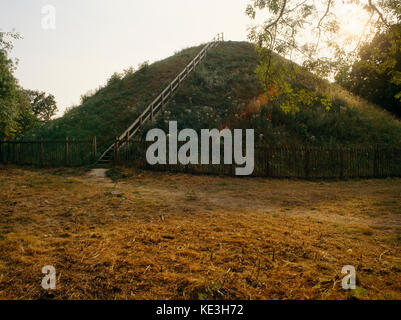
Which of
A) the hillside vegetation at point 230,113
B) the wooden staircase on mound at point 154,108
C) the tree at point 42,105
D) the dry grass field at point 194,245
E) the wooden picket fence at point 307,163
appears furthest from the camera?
the tree at point 42,105

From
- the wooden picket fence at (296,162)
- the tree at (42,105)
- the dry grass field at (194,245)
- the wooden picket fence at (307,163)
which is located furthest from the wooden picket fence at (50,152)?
the tree at (42,105)

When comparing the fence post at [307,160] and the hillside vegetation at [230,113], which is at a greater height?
the hillside vegetation at [230,113]

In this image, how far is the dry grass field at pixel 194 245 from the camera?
2.85 m

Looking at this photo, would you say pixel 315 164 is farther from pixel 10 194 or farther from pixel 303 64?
pixel 10 194

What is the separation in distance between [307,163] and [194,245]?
10.7 metres

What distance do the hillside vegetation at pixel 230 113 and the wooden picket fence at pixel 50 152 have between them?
7.48 feet

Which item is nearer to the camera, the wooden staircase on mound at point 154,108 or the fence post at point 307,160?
the fence post at point 307,160

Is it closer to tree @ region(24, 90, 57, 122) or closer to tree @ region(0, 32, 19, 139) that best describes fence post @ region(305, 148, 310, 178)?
tree @ region(0, 32, 19, 139)

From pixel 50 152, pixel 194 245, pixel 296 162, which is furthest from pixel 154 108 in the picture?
pixel 194 245

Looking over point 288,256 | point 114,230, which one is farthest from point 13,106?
point 288,256

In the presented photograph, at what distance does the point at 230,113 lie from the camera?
19.0 metres

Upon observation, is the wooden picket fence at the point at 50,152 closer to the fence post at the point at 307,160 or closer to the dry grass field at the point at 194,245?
the dry grass field at the point at 194,245

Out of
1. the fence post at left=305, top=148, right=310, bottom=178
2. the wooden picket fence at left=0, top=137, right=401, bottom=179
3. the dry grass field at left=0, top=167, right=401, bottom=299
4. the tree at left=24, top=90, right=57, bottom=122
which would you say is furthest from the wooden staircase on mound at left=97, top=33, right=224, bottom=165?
the tree at left=24, top=90, right=57, bottom=122

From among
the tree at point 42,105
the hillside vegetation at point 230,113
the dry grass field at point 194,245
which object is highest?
the tree at point 42,105
